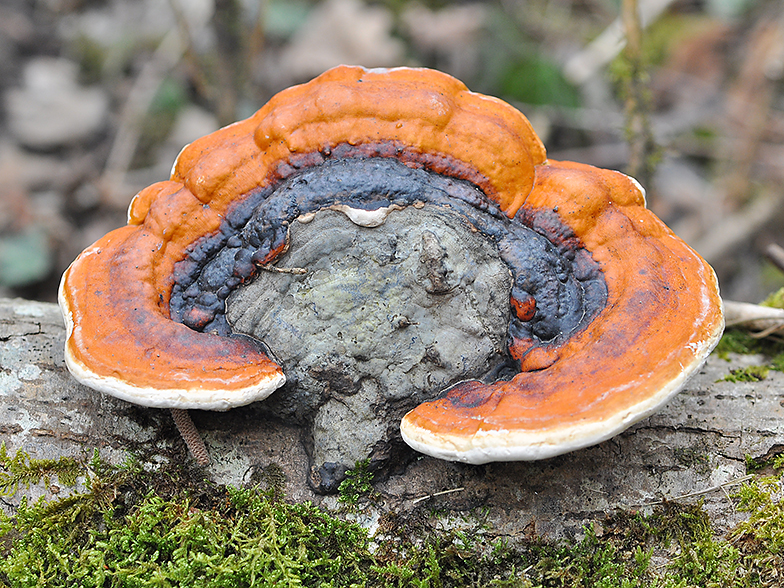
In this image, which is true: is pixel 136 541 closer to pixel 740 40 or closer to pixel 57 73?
pixel 57 73

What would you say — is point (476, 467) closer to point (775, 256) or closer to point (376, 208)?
point (376, 208)

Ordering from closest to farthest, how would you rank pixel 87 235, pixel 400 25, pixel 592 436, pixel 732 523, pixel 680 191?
pixel 592 436, pixel 732 523, pixel 87 235, pixel 680 191, pixel 400 25

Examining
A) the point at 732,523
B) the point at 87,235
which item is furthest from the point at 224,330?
the point at 87,235

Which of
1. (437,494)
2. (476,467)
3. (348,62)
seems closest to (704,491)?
(476,467)

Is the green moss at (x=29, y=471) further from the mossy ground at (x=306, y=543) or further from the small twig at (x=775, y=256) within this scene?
the small twig at (x=775, y=256)

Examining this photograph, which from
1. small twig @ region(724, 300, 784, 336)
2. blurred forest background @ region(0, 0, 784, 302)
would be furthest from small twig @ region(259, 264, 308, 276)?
blurred forest background @ region(0, 0, 784, 302)

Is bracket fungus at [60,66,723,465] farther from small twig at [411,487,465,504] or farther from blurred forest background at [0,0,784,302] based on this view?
blurred forest background at [0,0,784,302]
